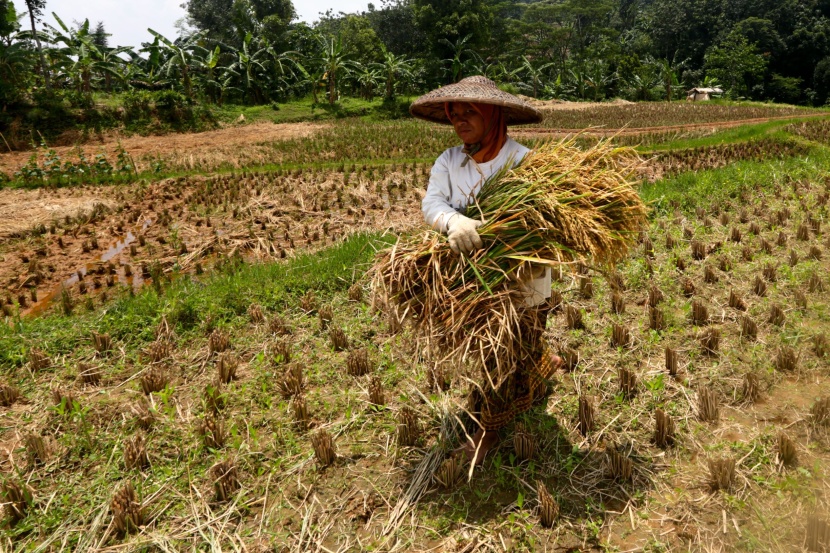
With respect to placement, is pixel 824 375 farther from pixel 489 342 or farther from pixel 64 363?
pixel 64 363

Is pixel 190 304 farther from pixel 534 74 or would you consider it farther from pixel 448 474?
pixel 534 74

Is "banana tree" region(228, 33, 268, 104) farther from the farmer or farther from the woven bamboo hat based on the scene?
the farmer

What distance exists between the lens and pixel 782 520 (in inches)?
77.8

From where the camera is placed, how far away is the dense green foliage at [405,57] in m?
17.4

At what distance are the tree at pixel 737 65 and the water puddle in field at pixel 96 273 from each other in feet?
109

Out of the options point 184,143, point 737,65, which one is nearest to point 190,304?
point 184,143

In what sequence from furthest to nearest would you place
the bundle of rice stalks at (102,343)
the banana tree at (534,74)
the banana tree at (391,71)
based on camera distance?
the banana tree at (534,74)
the banana tree at (391,71)
the bundle of rice stalks at (102,343)

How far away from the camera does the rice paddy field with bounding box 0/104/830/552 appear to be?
2.18 metres

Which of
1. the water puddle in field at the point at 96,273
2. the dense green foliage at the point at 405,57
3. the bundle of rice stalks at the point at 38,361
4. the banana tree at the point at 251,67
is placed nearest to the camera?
the bundle of rice stalks at the point at 38,361

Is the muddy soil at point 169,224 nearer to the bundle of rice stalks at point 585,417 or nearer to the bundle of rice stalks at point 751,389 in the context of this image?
the bundle of rice stalks at point 585,417

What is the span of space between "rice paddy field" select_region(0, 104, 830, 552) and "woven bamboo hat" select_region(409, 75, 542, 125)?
2.59ft

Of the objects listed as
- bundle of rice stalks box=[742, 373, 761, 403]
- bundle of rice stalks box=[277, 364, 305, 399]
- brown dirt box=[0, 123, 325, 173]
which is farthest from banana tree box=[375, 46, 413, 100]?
bundle of rice stalks box=[742, 373, 761, 403]

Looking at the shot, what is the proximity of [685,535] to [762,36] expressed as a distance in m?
41.2

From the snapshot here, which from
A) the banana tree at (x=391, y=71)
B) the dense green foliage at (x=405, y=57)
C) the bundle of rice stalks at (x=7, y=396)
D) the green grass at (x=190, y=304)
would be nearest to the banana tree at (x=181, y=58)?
the dense green foliage at (x=405, y=57)
